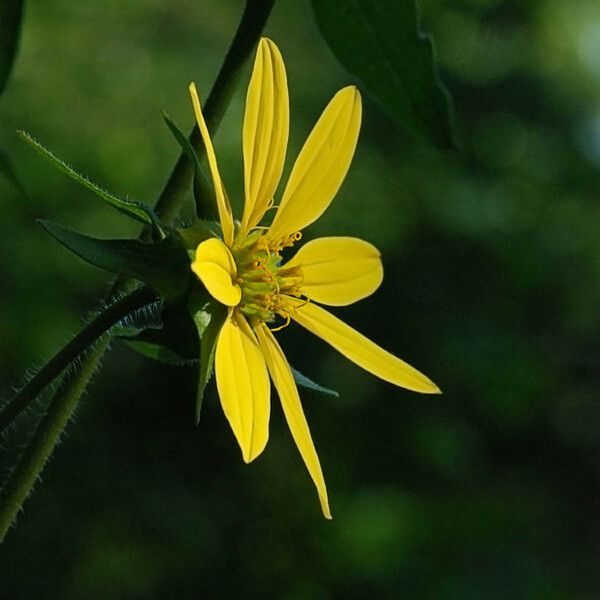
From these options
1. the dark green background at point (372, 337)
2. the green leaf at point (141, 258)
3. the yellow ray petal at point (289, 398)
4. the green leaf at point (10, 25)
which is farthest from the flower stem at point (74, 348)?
the dark green background at point (372, 337)

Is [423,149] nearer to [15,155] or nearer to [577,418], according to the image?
[577,418]

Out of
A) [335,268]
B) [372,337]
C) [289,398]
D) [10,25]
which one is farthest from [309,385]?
[372,337]

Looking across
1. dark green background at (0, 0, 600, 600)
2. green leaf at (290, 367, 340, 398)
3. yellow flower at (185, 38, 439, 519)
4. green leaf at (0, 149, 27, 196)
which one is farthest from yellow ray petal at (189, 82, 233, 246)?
dark green background at (0, 0, 600, 600)

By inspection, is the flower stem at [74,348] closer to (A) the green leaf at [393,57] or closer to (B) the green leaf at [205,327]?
(B) the green leaf at [205,327]

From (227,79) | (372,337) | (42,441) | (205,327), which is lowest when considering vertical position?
(372,337)

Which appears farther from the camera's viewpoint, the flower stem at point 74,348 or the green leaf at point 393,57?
the green leaf at point 393,57

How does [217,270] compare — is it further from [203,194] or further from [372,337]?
[372,337]

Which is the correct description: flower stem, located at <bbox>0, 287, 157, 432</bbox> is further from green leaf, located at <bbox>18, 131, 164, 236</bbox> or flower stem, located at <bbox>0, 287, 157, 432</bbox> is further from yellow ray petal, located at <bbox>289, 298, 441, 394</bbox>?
yellow ray petal, located at <bbox>289, 298, 441, 394</bbox>
